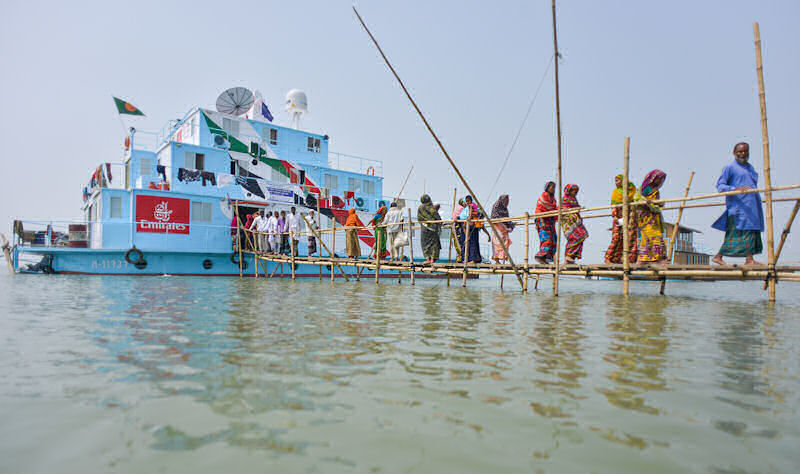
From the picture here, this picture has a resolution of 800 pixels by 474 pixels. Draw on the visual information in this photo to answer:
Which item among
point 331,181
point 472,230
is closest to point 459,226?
point 472,230

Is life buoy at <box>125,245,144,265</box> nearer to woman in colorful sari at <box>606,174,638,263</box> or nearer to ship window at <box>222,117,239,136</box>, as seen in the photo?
ship window at <box>222,117,239,136</box>

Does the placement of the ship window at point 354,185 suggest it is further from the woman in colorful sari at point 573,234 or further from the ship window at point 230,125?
the woman in colorful sari at point 573,234

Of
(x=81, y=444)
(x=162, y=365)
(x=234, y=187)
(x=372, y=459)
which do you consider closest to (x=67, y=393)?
(x=162, y=365)

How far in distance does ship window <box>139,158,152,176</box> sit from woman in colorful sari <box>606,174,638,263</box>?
15208 millimetres

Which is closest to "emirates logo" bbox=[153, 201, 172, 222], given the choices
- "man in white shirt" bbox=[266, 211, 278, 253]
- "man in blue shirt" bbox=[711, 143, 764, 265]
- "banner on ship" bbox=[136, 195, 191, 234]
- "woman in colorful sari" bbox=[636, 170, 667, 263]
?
"banner on ship" bbox=[136, 195, 191, 234]

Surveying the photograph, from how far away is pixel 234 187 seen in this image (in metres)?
17.2

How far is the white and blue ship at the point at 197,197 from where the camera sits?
48.1 ft

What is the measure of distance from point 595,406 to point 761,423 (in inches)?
22.4

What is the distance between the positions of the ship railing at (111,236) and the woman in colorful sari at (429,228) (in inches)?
355

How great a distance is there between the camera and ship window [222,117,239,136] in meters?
17.7

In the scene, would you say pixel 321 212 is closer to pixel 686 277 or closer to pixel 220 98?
pixel 220 98

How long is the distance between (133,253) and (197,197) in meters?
2.77

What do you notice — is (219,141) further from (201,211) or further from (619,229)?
(619,229)

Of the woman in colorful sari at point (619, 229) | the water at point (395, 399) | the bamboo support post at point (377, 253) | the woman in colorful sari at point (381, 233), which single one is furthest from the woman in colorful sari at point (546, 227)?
the water at point (395, 399)
